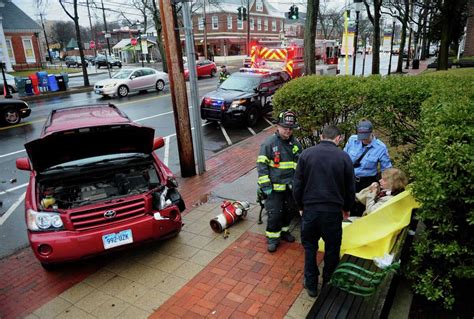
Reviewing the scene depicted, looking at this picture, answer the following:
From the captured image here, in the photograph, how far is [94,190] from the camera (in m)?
4.95

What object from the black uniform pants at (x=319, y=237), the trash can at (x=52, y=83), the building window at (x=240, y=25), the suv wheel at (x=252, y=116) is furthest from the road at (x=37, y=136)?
the building window at (x=240, y=25)

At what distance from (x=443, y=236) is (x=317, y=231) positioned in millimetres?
1098

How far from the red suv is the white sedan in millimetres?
15545

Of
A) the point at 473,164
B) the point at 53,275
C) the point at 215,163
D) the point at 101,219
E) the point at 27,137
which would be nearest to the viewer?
the point at 473,164

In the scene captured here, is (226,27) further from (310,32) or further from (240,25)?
(310,32)

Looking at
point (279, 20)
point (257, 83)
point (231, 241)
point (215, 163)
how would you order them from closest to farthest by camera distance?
point (231, 241) < point (215, 163) < point (257, 83) < point (279, 20)

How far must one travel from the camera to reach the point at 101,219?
4203 mm

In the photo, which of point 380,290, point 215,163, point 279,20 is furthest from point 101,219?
point 279,20

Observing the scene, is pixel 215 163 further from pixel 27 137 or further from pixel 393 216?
pixel 27 137

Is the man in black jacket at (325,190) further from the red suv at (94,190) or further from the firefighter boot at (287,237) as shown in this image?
the red suv at (94,190)

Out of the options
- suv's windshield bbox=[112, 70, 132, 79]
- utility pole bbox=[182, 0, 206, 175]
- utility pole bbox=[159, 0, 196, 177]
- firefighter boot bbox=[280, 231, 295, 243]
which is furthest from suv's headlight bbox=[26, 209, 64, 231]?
suv's windshield bbox=[112, 70, 132, 79]

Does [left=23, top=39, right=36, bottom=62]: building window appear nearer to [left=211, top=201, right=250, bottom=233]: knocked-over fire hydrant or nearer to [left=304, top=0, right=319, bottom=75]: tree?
[left=304, top=0, right=319, bottom=75]: tree

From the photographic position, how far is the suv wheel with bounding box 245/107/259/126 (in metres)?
12.9

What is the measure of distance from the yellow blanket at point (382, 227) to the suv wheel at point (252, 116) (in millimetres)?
9247
